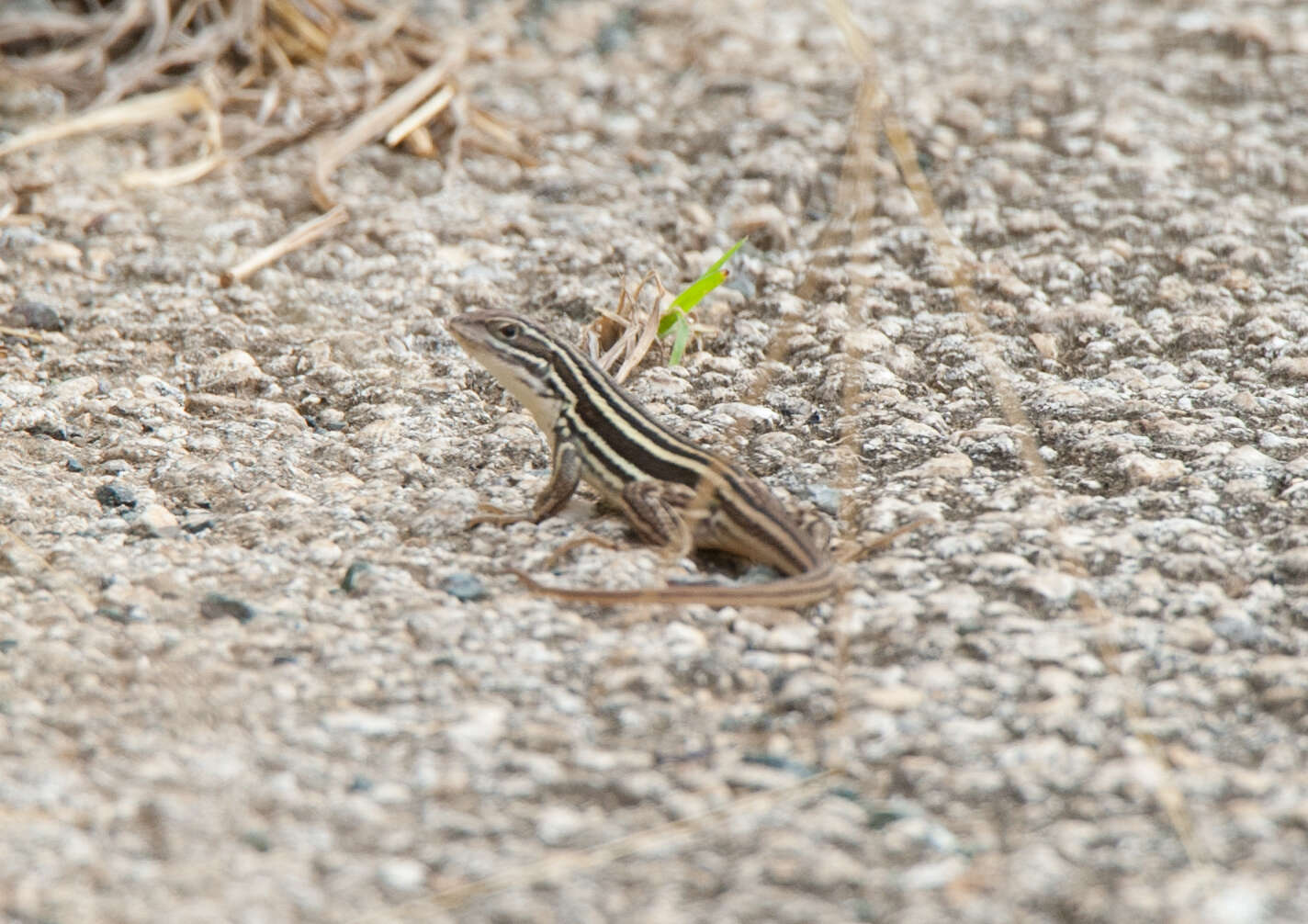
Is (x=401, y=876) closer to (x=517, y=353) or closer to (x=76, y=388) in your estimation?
(x=517, y=353)

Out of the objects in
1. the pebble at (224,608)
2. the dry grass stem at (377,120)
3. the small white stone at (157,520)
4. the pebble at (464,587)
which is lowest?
the pebble at (224,608)

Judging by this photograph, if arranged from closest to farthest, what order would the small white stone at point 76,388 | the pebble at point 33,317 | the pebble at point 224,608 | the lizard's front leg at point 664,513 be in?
the pebble at point 224,608, the lizard's front leg at point 664,513, the small white stone at point 76,388, the pebble at point 33,317

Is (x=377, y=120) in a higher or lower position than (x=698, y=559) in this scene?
higher

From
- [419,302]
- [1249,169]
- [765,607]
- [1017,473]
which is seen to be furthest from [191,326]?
[1249,169]

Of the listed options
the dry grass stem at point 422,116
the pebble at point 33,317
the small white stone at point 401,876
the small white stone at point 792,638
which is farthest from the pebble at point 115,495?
the dry grass stem at point 422,116

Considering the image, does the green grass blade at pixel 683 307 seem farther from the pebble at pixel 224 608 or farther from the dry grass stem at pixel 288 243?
the pebble at pixel 224 608

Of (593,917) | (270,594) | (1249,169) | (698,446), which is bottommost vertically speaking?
(593,917)

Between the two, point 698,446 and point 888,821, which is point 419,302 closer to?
point 698,446

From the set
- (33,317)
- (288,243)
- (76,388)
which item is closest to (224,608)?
(76,388)
